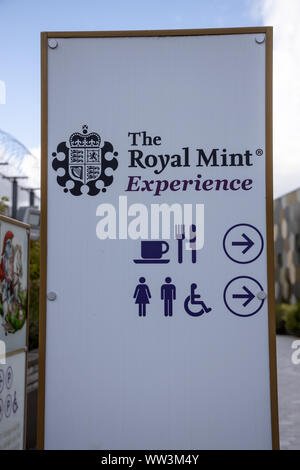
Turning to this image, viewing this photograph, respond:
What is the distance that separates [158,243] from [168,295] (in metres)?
0.29

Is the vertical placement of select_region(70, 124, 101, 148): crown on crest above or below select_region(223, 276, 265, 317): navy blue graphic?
above

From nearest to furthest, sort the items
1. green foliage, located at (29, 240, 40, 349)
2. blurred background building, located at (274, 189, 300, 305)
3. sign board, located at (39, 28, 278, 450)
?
sign board, located at (39, 28, 278, 450), green foliage, located at (29, 240, 40, 349), blurred background building, located at (274, 189, 300, 305)

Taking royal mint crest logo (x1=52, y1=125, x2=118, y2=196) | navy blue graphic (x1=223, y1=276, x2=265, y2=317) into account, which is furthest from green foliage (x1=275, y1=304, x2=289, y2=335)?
royal mint crest logo (x1=52, y1=125, x2=118, y2=196)

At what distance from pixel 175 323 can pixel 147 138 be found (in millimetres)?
1039

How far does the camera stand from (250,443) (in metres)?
3.06

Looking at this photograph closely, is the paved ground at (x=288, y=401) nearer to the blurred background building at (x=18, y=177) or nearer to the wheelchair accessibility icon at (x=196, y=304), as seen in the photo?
the wheelchair accessibility icon at (x=196, y=304)

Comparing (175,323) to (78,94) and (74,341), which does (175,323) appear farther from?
(78,94)

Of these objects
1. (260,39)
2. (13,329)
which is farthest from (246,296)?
(13,329)

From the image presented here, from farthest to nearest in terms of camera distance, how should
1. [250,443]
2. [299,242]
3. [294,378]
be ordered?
1. [299,242]
2. [294,378]
3. [250,443]

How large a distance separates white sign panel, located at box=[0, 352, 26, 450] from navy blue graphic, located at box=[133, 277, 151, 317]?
133 cm

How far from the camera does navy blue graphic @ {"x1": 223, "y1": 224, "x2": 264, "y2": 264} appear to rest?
3094 millimetres

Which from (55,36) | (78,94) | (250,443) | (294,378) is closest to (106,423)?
(250,443)

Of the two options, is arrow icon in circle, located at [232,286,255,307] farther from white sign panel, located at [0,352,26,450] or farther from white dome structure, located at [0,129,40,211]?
white dome structure, located at [0,129,40,211]

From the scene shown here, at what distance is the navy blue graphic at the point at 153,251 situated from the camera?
3.12m
